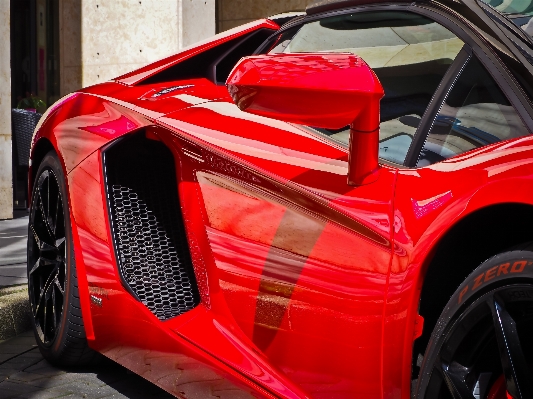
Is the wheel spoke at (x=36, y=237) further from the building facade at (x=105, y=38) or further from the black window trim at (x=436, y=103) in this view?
the building facade at (x=105, y=38)

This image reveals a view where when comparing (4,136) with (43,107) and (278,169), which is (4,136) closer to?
(43,107)

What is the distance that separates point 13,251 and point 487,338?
4.90 metres

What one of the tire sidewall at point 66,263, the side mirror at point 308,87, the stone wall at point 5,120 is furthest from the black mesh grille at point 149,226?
the stone wall at point 5,120

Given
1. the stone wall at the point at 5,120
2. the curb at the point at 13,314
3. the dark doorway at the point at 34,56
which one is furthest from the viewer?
the dark doorway at the point at 34,56

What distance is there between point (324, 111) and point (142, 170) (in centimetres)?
121

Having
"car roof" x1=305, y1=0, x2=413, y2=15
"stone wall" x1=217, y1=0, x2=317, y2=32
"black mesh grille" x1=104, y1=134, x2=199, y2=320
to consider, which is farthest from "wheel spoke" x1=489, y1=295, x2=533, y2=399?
"stone wall" x1=217, y1=0, x2=317, y2=32

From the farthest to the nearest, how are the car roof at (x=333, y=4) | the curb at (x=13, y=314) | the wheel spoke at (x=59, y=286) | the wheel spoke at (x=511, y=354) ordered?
the curb at (x=13, y=314), the wheel spoke at (x=59, y=286), the car roof at (x=333, y=4), the wheel spoke at (x=511, y=354)

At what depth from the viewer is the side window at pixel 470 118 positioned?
188cm

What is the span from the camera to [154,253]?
277cm

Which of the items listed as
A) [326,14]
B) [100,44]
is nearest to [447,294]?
[326,14]

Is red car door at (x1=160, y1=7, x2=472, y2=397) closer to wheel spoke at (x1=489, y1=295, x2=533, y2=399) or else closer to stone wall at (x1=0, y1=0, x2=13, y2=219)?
wheel spoke at (x1=489, y1=295, x2=533, y2=399)

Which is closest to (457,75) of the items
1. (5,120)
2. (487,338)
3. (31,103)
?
(487,338)

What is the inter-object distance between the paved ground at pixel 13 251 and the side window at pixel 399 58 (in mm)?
2854

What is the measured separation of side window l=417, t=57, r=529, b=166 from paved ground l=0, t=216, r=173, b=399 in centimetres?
161
